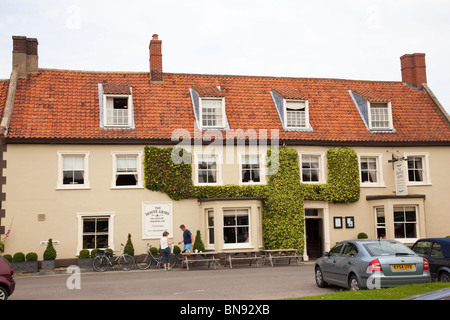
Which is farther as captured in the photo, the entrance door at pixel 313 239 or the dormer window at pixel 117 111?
the entrance door at pixel 313 239

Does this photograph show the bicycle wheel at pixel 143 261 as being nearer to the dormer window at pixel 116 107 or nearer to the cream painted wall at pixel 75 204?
the cream painted wall at pixel 75 204

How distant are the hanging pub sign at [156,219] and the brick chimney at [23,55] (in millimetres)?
9758

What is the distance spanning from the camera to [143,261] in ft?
82.9

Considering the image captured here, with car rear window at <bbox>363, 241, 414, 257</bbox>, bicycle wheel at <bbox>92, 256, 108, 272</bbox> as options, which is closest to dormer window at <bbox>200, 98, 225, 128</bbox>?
bicycle wheel at <bbox>92, 256, 108, 272</bbox>

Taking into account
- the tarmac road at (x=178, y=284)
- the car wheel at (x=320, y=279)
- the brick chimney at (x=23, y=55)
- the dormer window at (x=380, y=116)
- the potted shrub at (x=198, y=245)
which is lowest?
the tarmac road at (x=178, y=284)

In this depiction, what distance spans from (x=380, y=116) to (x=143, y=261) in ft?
50.4

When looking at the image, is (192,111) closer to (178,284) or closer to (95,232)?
(95,232)

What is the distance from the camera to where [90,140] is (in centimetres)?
2580

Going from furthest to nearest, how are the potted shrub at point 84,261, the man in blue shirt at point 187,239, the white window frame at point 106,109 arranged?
the white window frame at point 106,109 → the man in blue shirt at point 187,239 → the potted shrub at point 84,261

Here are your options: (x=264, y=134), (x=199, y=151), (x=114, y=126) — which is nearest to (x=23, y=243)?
(x=114, y=126)

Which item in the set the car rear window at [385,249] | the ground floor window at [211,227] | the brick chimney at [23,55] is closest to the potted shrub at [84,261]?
the ground floor window at [211,227]

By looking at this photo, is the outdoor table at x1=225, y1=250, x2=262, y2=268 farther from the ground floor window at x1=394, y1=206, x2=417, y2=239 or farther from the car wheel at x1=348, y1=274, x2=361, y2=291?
the car wheel at x1=348, y1=274, x2=361, y2=291

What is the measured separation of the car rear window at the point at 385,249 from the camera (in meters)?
14.3

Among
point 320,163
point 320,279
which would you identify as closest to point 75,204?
point 320,163
